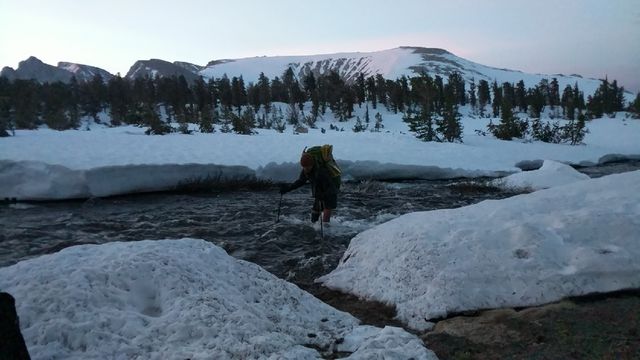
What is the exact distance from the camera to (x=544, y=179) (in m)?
15.4

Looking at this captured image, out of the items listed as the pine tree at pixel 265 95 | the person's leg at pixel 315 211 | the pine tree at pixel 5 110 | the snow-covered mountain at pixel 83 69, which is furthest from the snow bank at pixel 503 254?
the snow-covered mountain at pixel 83 69

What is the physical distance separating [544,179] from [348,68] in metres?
166

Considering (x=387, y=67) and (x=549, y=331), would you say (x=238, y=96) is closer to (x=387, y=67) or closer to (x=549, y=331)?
(x=549, y=331)

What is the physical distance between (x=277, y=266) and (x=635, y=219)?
4.98 m

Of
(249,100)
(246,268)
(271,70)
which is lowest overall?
(246,268)

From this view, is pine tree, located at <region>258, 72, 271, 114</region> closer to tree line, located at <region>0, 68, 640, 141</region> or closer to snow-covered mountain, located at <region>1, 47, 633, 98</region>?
tree line, located at <region>0, 68, 640, 141</region>

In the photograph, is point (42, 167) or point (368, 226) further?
point (42, 167)

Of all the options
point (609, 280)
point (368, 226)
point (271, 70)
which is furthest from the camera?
point (271, 70)

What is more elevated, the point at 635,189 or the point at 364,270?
the point at 635,189

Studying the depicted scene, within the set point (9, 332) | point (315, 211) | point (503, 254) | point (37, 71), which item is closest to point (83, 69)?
point (37, 71)

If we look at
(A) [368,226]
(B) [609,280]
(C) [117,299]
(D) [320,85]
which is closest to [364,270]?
(B) [609,280]

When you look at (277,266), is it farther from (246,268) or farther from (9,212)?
(9,212)

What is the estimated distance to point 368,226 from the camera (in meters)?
10.6

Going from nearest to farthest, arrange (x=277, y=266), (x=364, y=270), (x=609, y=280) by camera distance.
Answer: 1. (x=609, y=280)
2. (x=364, y=270)
3. (x=277, y=266)
